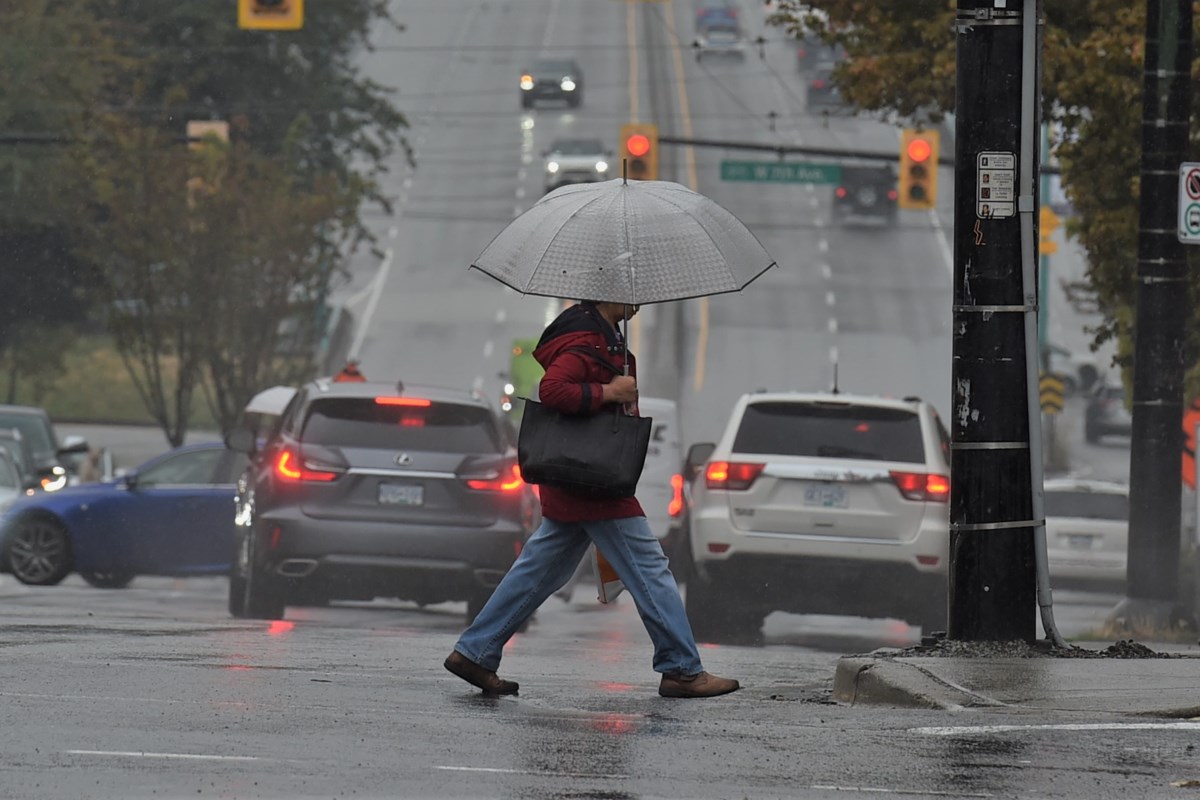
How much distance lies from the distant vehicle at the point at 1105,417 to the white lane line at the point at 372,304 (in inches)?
696

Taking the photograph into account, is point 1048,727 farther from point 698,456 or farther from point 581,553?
point 698,456

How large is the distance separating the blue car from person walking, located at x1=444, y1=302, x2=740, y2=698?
1116cm

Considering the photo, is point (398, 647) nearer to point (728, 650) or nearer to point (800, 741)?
point (728, 650)

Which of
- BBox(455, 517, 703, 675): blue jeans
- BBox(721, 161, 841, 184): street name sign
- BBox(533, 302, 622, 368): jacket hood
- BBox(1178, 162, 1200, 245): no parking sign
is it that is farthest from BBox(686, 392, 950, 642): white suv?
BBox(721, 161, 841, 184): street name sign

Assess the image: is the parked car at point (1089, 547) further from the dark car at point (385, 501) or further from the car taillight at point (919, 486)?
the dark car at point (385, 501)

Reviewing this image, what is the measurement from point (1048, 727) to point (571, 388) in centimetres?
210

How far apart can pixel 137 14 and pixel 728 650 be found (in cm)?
5217

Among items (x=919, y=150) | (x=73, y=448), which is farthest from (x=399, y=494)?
(x=919, y=150)

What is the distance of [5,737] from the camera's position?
7.63 meters

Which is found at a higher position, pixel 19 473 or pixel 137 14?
pixel 137 14

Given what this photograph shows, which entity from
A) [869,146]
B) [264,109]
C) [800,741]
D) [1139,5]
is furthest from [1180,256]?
[869,146]

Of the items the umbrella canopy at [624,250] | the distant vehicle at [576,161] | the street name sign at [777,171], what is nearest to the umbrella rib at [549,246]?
the umbrella canopy at [624,250]

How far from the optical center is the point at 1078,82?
67.0ft

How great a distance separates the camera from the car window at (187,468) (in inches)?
812
